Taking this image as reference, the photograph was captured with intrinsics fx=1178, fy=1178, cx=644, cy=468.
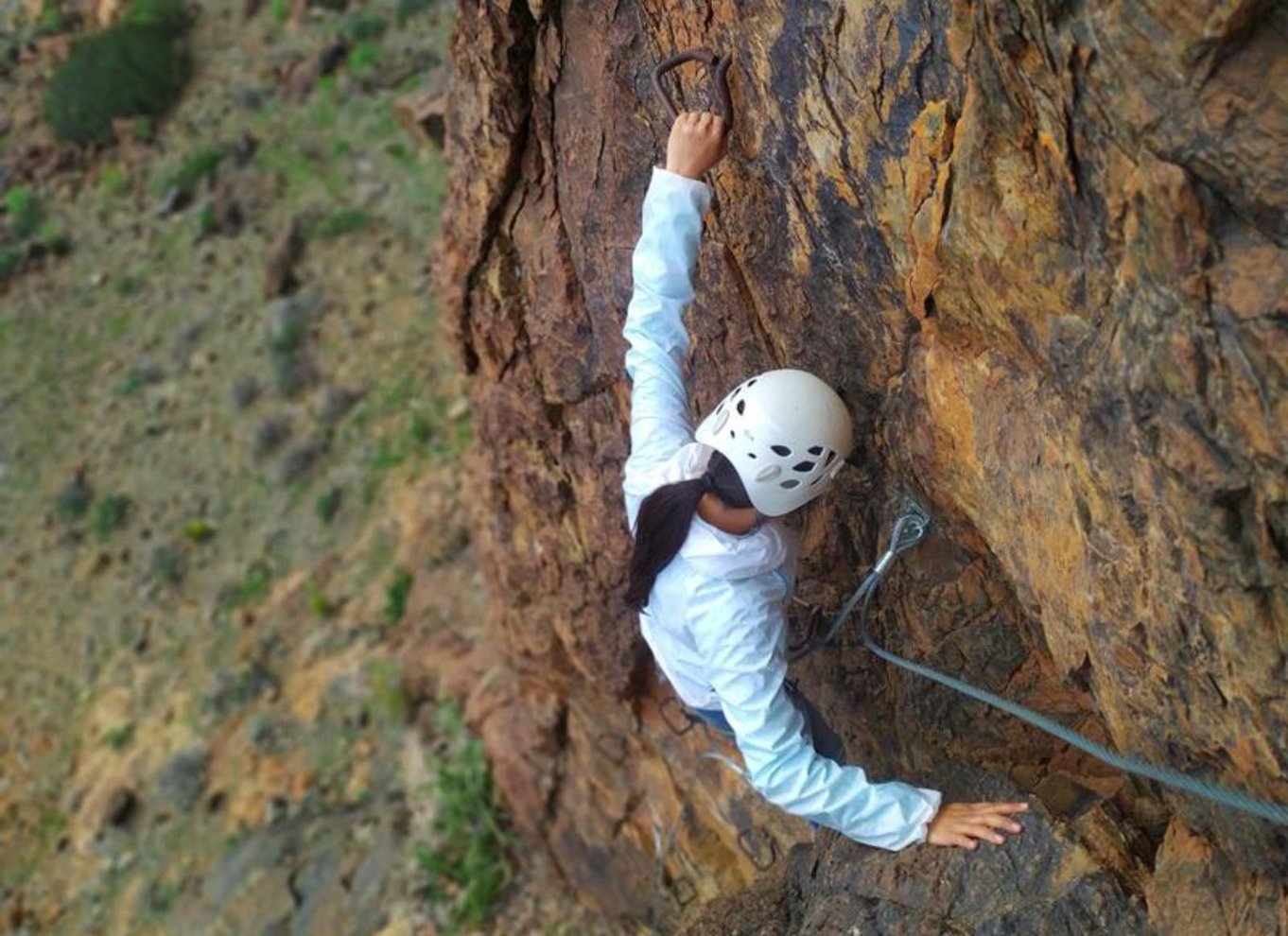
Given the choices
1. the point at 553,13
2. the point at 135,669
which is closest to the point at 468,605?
the point at 135,669

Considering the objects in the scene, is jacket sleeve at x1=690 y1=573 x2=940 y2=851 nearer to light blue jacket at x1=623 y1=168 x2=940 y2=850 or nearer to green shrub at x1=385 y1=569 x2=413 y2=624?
light blue jacket at x1=623 y1=168 x2=940 y2=850

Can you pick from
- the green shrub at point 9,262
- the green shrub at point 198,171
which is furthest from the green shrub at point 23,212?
the green shrub at point 198,171

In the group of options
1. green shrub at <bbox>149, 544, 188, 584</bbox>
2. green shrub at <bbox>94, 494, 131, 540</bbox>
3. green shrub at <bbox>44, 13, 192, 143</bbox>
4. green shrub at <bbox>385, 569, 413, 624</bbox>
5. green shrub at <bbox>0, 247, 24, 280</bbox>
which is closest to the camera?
green shrub at <bbox>385, 569, 413, 624</bbox>

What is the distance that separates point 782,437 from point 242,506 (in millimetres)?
11487

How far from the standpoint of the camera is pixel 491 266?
5.66 meters

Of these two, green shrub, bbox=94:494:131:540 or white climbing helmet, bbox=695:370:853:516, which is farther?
green shrub, bbox=94:494:131:540

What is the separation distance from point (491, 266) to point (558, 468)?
107 cm

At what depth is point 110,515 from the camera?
14242 mm

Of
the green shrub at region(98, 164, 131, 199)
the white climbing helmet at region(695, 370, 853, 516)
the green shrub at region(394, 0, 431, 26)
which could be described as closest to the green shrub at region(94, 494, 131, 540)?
the green shrub at region(98, 164, 131, 199)

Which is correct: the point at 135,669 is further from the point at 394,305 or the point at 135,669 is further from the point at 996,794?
the point at 996,794

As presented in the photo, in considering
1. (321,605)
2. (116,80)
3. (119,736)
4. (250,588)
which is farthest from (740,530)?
(116,80)

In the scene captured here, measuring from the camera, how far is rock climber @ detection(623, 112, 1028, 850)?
3.45 meters

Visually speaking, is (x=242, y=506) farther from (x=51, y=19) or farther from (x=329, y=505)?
(x=51, y=19)

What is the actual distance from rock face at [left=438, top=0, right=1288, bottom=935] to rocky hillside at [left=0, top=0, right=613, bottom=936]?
178 inches
